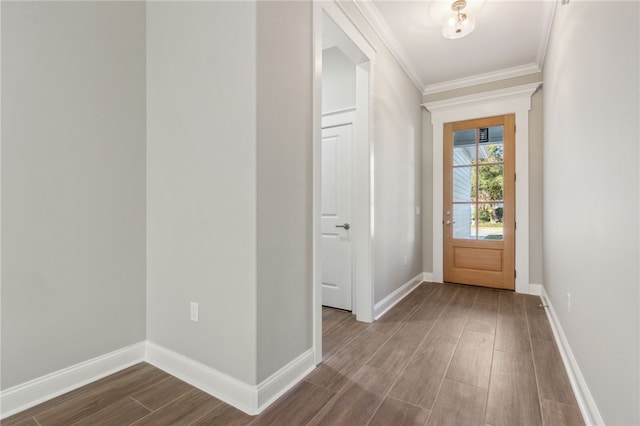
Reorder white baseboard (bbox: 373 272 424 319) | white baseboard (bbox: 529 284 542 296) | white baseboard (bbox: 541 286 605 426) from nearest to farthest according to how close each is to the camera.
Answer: white baseboard (bbox: 541 286 605 426) → white baseboard (bbox: 373 272 424 319) → white baseboard (bbox: 529 284 542 296)

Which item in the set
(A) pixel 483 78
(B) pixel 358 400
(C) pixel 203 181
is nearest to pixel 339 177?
(C) pixel 203 181

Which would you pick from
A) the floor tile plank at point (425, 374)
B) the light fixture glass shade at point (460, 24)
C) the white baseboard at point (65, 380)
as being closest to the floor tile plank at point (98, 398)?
the white baseboard at point (65, 380)

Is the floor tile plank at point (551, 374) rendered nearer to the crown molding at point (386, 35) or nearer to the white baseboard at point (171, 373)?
the white baseboard at point (171, 373)

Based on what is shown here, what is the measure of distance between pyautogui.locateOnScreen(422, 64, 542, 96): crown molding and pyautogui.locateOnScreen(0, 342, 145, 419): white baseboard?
445 centimetres

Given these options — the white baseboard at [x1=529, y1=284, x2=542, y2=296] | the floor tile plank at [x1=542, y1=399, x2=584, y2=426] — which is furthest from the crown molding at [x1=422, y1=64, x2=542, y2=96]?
the floor tile plank at [x1=542, y1=399, x2=584, y2=426]

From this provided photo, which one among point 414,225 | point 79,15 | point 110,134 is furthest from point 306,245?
point 414,225

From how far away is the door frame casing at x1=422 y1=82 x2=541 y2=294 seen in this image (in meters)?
3.75

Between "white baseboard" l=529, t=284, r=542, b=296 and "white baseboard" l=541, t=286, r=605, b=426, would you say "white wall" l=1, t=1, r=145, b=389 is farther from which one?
"white baseboard" l=529, t=284, r=542, b=296

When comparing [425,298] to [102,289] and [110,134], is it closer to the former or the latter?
[102,289]

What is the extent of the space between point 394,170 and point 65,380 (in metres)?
3.17

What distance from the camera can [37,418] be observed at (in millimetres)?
1503

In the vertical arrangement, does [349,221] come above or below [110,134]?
below

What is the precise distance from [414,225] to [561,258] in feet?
6.13

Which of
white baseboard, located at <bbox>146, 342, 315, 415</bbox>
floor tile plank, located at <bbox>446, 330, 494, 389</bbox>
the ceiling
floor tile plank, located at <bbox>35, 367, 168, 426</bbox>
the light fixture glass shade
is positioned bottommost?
floor tile plank, located at <bbox>35, 367, 168, 426</bbox>
